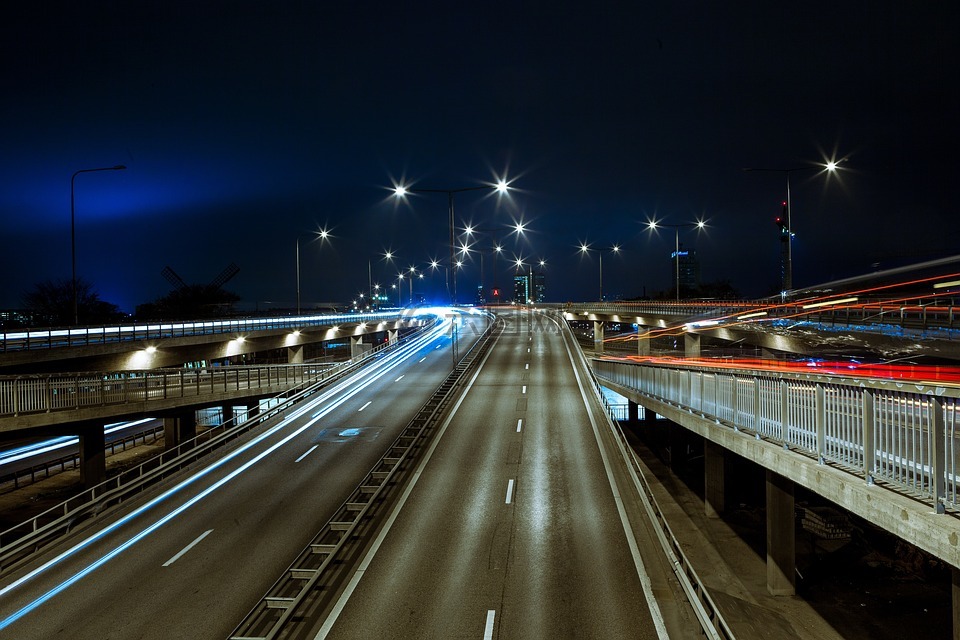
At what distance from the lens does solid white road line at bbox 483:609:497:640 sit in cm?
1021

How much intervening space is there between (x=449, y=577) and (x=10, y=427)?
18938 mm

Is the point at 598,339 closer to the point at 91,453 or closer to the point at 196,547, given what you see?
the point at 91,453

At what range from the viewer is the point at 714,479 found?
27.1m

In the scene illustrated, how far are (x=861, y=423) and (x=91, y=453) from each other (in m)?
30.2

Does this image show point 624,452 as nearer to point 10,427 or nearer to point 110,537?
point 110,537

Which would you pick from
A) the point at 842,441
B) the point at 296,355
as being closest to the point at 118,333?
the point at 296,355

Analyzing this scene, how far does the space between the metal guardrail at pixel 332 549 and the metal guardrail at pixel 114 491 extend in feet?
20.0

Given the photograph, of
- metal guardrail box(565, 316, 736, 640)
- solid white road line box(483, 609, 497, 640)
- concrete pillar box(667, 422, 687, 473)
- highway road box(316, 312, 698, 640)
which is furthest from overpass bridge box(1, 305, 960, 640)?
concrete pillar box(667, 422, 687, 473)

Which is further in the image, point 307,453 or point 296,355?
point 296,355

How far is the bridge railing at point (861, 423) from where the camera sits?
7723 mm

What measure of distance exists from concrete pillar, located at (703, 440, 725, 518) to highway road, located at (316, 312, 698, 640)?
5.74 meters

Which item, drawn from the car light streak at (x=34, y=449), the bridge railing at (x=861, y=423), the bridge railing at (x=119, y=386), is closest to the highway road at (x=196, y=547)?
the bridge railing at (x=119, y=386)

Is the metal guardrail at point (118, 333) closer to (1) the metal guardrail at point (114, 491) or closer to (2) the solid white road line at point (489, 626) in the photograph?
(1) the metal guardrail at point (114, 491)

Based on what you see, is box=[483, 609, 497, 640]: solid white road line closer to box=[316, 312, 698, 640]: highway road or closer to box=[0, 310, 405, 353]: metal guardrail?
box=[316, 312, 698, 640]: highway road
